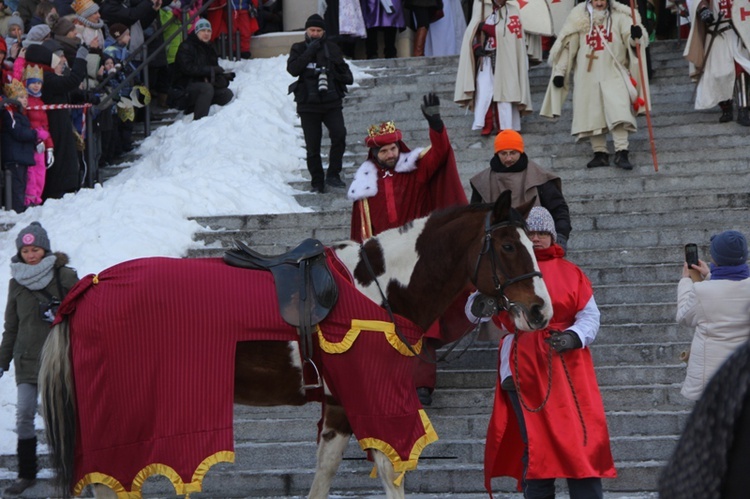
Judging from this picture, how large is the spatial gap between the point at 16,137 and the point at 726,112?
7.44m

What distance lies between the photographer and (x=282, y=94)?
15695mm

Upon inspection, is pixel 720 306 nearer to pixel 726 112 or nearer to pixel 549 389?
pixel 549 389

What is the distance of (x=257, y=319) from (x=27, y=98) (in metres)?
7.38

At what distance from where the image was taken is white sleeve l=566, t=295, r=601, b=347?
20.4ft

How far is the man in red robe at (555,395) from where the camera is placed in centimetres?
616

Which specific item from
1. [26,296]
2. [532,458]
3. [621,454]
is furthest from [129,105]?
[532,458]

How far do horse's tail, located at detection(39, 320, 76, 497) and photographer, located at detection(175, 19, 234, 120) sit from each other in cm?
932

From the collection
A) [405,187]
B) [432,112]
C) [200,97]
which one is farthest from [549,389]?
[200,97]

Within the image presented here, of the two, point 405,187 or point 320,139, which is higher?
point 405,187

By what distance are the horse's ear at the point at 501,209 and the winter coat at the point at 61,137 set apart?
790 cm

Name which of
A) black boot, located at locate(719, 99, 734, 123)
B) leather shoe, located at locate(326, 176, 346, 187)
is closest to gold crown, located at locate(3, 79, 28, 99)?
leather shoe, located at locate(326, 176, 346, 187)

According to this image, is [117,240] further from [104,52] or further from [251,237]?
[104,52]

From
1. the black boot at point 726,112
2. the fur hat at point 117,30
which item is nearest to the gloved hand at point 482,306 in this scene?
the black boot at point 726,112

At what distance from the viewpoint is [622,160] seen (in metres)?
12.6
